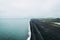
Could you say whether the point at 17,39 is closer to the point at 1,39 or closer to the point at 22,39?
the point at 22,39

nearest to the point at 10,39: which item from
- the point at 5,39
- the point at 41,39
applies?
the point at 5,39

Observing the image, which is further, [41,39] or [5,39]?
[5,39]

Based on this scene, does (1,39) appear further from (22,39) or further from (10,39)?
(22,39)

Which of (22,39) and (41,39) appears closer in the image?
(41,39)

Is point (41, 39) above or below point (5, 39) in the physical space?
above

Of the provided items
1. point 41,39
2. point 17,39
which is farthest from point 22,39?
point 41,39

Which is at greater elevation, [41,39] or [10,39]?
[41,39]

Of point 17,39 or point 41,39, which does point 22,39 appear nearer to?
point 17,39

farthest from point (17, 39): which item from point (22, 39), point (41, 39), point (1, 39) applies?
point (41, 39)
